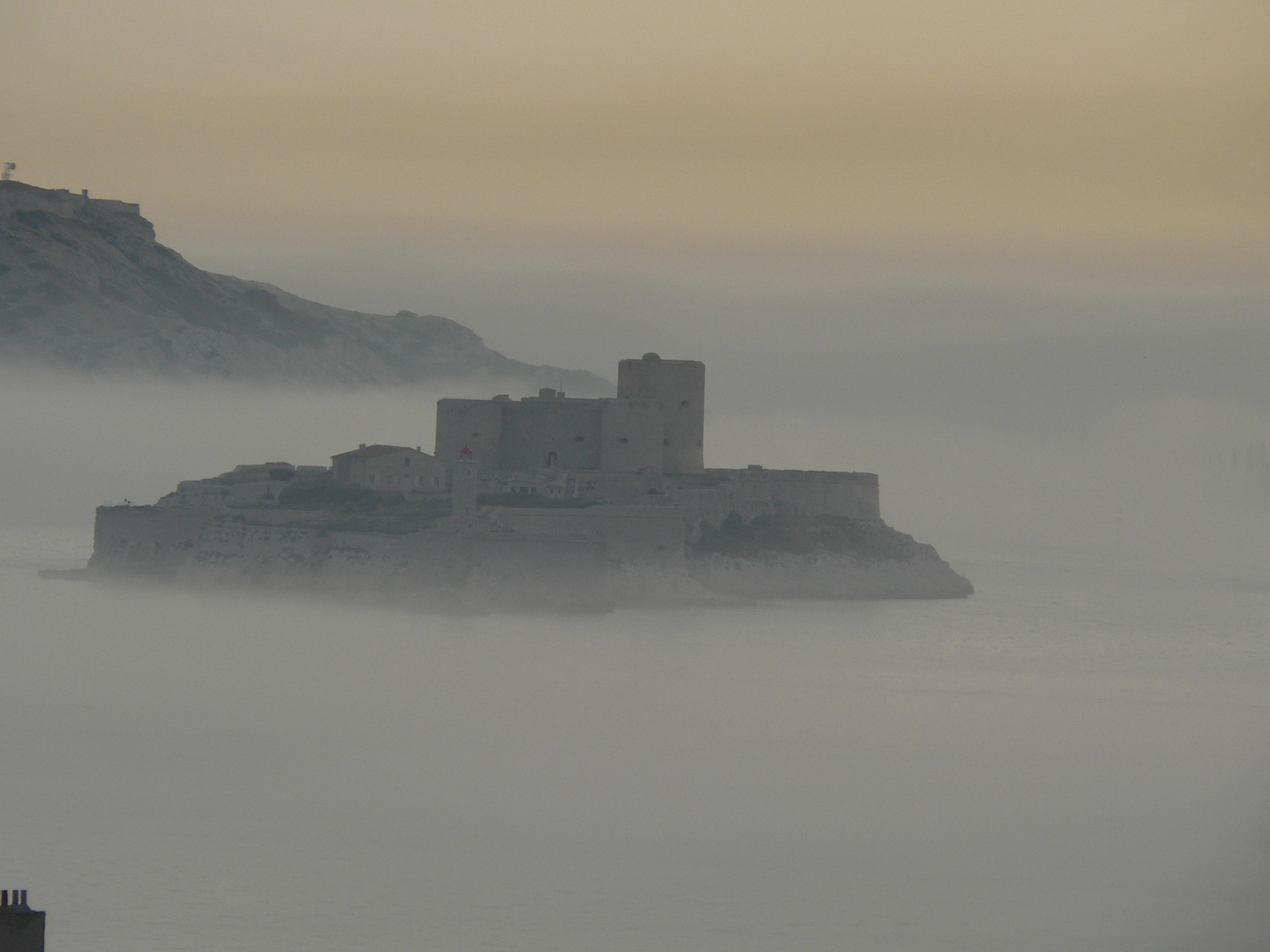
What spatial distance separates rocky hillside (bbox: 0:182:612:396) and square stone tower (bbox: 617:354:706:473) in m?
76.1

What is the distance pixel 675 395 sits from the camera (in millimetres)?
65875

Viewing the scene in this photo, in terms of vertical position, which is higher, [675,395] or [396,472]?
[675,395]

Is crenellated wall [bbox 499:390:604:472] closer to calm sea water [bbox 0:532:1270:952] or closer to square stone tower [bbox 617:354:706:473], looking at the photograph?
square stone tower [bbox 617:354:706:473]

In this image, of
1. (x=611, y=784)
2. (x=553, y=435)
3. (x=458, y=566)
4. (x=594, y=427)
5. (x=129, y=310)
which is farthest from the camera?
(x=129, y=310)

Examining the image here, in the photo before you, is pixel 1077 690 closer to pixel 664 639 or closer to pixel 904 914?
pixel 664 639

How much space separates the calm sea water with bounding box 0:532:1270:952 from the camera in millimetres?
26516

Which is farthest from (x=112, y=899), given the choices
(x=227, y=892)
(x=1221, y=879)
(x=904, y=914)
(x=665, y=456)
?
(x=665, y=456)

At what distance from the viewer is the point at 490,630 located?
178 feet

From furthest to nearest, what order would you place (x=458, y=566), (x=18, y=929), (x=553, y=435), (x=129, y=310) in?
(x=129, y=310), (x=553, y=435), (x=458, y=566), (x=18, y=929)

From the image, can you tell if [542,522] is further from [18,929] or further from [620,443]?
[18,929]

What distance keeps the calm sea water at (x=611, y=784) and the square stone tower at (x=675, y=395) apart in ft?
24.0

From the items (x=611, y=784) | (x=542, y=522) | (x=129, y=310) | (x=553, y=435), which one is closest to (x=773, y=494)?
(x=553, y=435)

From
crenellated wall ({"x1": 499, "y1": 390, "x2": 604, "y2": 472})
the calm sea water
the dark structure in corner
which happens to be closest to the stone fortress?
crenellated wall ({"x1": 499, "y1": 390, "x2": 604, "y2": 472})

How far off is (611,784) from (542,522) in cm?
2431
